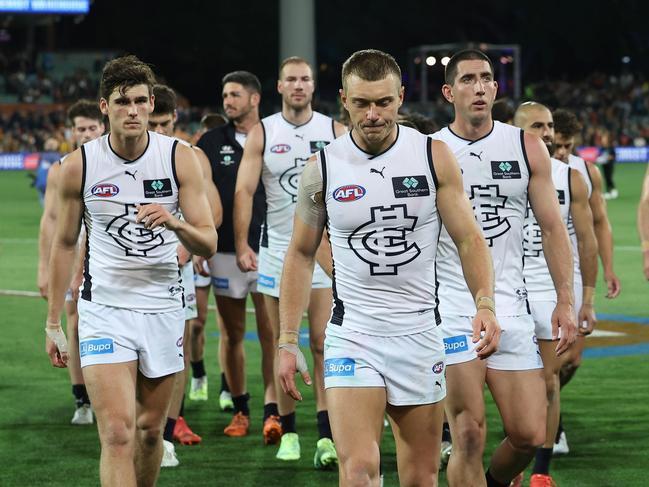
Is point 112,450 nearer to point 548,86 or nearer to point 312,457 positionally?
point 312,457

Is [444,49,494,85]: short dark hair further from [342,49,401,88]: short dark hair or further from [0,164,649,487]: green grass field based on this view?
[0,164,649,487]: green grass field

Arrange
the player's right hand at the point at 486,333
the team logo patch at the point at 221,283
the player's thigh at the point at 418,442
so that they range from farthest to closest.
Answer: the team logo patch at the point at 221,283 → the player's thigh at the point at 418,442 → the player's right hand at the point at 486,333

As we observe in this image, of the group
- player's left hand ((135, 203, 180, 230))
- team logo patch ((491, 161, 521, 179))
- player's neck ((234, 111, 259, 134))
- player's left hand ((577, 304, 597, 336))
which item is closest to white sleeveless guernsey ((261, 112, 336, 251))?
player's neck ((234, 111, 259, 134))

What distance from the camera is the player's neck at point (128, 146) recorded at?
636 cm

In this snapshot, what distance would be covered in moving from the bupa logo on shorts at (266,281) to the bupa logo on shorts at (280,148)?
0.87 m

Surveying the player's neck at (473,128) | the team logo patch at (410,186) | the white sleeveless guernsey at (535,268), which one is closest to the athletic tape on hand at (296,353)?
the team logo patch at (410,186)

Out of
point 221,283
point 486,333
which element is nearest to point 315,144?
point 221,283

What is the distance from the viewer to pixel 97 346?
20.5 feet

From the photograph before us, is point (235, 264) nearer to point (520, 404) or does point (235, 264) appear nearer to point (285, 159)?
point (285, 159)

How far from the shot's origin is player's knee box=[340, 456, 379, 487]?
5.25m

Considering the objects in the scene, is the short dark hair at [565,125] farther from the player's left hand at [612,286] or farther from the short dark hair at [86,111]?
the short dark hair at [86,111]

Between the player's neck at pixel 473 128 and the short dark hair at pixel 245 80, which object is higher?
the short dark hair at pixel 245 80

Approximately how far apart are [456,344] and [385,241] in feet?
3.69

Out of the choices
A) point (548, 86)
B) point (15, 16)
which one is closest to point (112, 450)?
point (15, 16)
